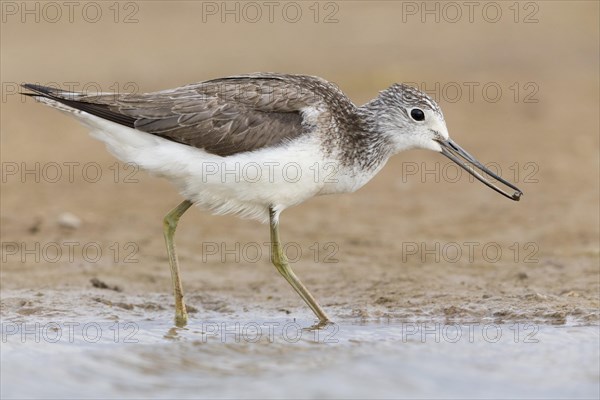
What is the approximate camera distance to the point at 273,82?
941 centimetres

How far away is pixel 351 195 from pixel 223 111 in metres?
5.21

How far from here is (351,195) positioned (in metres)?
14.2

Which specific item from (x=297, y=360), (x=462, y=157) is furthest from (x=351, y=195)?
(x=297, y=360)

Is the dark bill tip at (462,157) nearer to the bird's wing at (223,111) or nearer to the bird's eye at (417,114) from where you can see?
the bird's eye at (417,114)

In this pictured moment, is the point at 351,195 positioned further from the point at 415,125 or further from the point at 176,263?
the point at 176,263

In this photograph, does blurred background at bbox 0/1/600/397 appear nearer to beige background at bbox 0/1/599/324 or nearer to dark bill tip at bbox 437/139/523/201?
beige background at bbox 0/1/599/324

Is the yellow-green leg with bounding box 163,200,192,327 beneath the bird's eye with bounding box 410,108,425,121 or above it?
beneath

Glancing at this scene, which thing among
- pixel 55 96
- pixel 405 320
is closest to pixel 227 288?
pixel 405 320

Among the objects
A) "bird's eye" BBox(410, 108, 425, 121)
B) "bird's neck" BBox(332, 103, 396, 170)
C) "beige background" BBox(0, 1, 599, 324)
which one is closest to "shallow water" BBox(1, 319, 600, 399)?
"beige background" BBox(0, 1, 599, 324)

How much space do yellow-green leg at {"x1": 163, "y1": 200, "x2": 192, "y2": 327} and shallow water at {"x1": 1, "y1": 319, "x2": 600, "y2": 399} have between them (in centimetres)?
22

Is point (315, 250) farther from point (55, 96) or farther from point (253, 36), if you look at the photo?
point (253, 36)

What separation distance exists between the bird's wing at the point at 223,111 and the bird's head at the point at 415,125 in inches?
27.7

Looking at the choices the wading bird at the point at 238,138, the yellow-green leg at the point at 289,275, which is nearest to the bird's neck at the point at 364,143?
the wading bird at the point at 238,138

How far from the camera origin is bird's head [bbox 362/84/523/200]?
984cm
